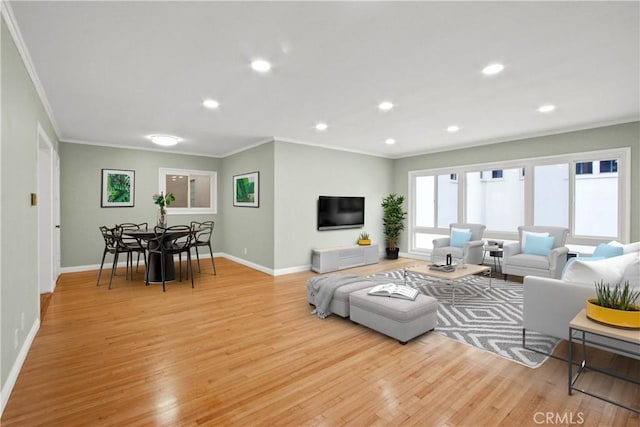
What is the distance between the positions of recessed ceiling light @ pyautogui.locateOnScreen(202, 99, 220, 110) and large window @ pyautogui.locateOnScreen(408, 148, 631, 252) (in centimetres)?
517

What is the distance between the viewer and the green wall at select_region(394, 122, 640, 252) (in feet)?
15.1

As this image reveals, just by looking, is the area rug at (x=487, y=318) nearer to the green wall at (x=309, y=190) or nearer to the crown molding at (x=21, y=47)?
Result: the green wall at (x=309, y=190)

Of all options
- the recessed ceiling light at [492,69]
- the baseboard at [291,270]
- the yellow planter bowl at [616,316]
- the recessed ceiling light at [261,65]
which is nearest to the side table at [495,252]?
the baseboard at [291,270]

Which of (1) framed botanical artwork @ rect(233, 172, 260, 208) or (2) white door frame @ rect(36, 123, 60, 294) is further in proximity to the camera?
(1) framed botanical artwork @ rect(233, 172, 260, 208)

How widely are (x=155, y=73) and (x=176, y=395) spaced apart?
280cm

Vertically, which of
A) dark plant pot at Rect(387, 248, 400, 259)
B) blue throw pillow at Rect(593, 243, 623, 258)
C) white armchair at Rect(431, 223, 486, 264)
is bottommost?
dark plant pot at Rect(387, 248, 400, 259)

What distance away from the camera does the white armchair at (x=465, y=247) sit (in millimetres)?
5660

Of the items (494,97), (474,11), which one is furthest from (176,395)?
(494,97)

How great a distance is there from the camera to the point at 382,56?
2.67 meters

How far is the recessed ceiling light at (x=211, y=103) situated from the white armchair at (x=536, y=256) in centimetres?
500

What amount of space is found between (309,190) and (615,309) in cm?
484

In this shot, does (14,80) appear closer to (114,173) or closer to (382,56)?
(382,56)

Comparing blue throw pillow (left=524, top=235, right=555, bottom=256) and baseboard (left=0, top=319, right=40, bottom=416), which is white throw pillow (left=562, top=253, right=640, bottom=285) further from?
baseboard (left=0, top=319, right=40, bottom=416)

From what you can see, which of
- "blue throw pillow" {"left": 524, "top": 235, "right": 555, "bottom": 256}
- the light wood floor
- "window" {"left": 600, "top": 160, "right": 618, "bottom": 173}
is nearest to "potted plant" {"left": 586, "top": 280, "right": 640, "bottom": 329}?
the light wood floor
